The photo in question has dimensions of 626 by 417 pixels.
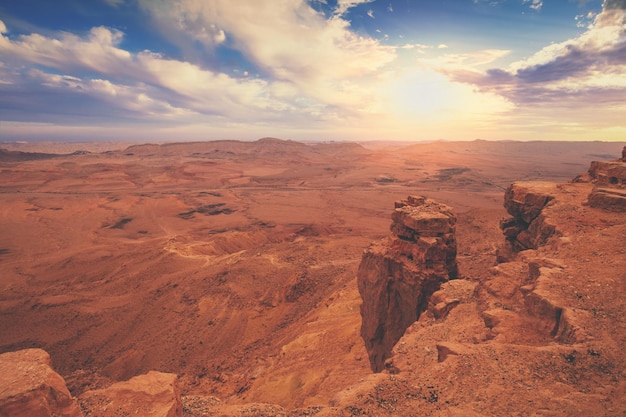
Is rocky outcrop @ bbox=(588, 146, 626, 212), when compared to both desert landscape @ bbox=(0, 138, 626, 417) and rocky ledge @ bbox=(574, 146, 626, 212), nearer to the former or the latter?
rocky ledge @ bbox=(574, 146, 626, 212)

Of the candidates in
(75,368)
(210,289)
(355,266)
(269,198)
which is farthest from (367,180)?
(75,368)

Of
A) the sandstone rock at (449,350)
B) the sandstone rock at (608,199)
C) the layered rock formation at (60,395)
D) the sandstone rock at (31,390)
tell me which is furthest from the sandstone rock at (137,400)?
the sandstone rock at (608,199)

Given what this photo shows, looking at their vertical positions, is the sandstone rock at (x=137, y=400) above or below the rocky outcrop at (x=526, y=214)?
below

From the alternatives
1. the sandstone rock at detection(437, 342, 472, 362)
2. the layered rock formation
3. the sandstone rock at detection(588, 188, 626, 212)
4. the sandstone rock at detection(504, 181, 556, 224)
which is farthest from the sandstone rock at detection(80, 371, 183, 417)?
the sandstone rock at detection(588, 188, 626, 212)

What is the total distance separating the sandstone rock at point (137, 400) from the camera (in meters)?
5.58

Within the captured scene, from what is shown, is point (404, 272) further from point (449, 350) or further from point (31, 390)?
point (31, 390)

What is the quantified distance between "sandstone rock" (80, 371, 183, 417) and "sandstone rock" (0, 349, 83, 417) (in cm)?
57

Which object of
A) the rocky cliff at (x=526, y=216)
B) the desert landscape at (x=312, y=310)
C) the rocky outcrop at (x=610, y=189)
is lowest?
the desert landscape at (x=312, y=310)

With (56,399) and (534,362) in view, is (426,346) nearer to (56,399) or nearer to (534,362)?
(534,362)

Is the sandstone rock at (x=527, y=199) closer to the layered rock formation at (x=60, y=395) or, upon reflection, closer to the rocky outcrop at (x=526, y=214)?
the rocky outcrop at (x=526, y=214)

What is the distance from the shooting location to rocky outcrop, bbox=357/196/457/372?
1104 centimetres

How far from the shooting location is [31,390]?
454 cm

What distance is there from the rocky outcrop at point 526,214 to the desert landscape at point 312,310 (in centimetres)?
7

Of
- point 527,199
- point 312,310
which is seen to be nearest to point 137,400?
point 312,310
